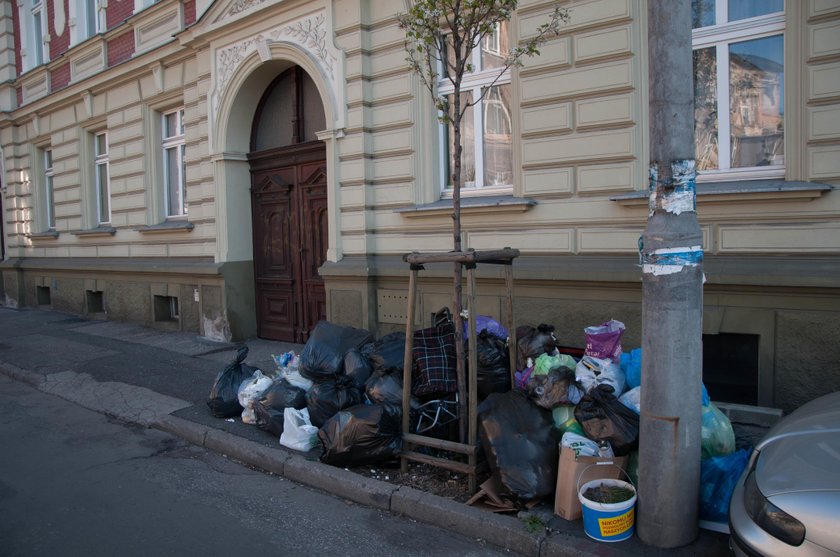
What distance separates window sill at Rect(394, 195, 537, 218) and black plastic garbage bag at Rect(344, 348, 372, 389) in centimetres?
225

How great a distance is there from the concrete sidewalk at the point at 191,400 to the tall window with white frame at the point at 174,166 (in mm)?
2314

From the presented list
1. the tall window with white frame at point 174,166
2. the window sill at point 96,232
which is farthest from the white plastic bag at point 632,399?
the window sill at point 96,232

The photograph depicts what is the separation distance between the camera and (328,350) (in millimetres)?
6289

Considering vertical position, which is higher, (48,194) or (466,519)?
(48,194)

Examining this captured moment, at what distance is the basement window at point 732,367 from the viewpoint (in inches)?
236

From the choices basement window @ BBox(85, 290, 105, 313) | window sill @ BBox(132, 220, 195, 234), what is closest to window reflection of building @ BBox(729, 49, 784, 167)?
window sill @ BBox(132, 220, 195, 234)

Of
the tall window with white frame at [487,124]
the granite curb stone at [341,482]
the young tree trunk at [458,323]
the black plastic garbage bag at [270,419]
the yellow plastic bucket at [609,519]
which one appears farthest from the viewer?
the tall window with white frame at [487,124]

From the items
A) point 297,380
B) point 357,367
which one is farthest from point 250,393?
point 357,367

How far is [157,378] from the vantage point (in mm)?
8328

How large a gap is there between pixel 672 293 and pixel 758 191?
254 centimetres

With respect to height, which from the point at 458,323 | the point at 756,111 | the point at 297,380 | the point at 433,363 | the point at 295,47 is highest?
the point at 295,47

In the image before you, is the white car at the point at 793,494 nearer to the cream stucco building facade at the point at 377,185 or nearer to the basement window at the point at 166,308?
the cream stucco building facade at the point at 377,185

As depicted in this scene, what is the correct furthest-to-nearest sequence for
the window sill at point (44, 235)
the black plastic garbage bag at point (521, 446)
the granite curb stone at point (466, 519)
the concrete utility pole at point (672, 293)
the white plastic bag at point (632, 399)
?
the window sill at point (44, 235), the white plastic bag at point (632, 399), the black plastic garbage bag at point (521, 446), the granite curb stone at point (466, 519), the concrete utility pole at point (672, 293)

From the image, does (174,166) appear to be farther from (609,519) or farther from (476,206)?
(609,519)
